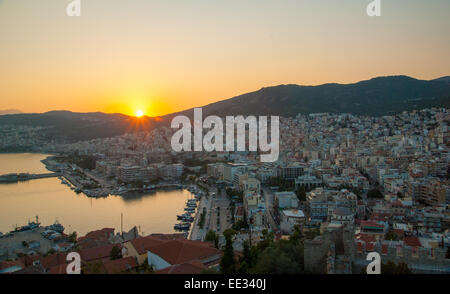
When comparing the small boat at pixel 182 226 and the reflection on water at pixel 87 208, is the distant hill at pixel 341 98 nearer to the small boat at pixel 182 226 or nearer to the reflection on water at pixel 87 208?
the reflection on water at pixel 87 208

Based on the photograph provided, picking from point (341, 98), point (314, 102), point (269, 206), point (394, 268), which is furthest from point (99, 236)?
point (341, 98)

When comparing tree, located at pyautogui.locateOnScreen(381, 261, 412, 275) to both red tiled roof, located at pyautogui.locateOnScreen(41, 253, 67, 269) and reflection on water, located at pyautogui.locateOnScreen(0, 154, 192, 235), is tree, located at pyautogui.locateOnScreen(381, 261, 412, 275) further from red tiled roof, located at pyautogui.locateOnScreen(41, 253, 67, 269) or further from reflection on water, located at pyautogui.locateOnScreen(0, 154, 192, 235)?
reflection on water, located at pyautogui.locateOnScreen(0, 154, 192, 235)

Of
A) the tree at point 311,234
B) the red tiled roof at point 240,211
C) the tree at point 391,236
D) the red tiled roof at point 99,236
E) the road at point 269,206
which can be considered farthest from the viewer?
the red tiled roof at point 240,211

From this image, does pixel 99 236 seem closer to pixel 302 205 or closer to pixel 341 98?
pixel 302 205

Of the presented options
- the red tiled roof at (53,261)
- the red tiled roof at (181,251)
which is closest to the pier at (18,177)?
the red tiled roof at (53,261)

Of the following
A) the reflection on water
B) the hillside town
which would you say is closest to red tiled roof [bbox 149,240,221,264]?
the hillside town
